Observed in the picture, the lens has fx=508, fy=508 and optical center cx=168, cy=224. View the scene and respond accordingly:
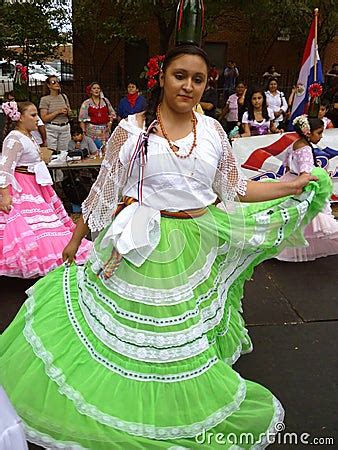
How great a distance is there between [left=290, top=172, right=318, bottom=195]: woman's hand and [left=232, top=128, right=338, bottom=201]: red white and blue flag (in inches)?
149

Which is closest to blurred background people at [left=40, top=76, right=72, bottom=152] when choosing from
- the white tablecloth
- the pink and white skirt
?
the pink and white skirt

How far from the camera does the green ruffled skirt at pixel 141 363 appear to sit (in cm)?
230

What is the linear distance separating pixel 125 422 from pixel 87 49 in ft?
53.8

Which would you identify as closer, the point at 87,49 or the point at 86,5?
the point at 86,5

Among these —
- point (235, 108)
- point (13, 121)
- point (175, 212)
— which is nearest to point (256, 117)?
point (235, 108)

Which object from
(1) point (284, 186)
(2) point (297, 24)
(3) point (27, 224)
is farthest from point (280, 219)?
(2) point (297, 24)

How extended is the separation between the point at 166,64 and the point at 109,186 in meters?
0.65

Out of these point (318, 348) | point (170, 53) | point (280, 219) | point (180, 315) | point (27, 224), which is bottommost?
point (318, 348)

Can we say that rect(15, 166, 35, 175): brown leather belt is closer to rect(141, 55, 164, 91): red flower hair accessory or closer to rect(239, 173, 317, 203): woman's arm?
rect(141, 55, 164, 91): red flower hair accessory

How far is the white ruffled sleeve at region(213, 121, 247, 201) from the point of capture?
2666 mm

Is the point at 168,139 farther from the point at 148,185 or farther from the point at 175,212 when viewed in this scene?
the point at 175,212

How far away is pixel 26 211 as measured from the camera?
189 inches

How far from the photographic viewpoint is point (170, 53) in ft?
8.05

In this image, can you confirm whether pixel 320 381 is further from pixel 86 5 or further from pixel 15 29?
pixel 86 5
